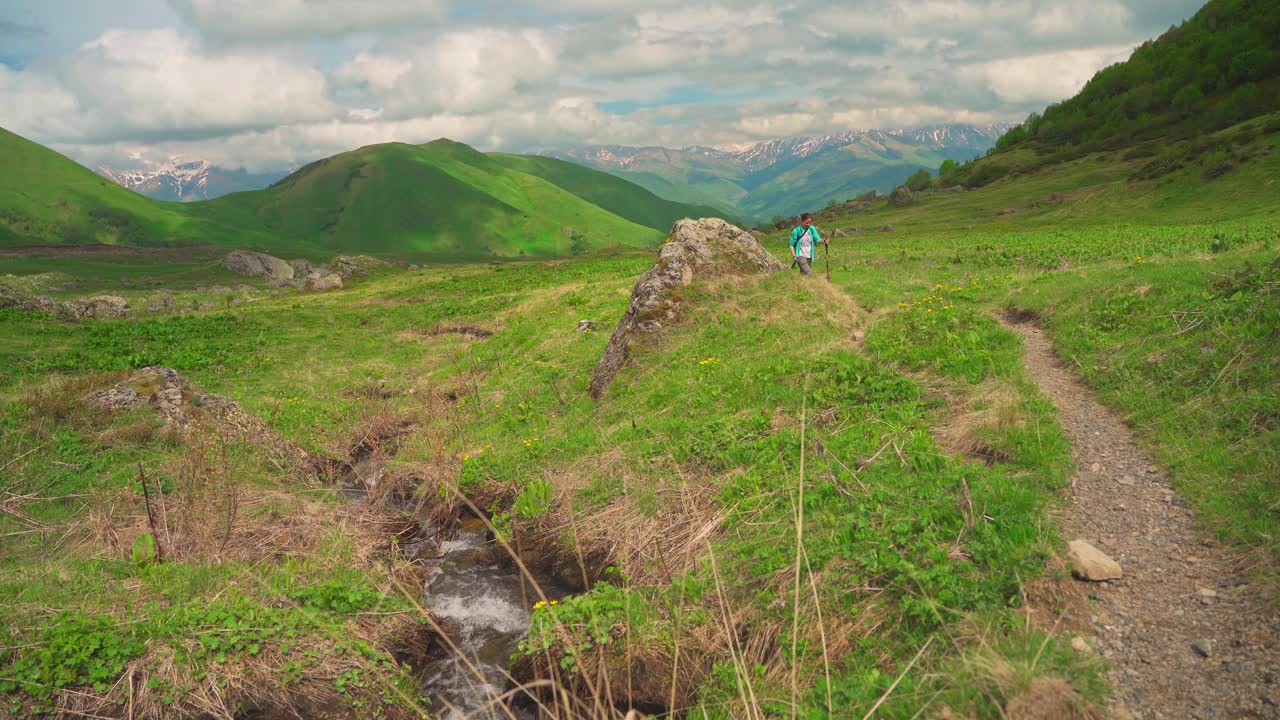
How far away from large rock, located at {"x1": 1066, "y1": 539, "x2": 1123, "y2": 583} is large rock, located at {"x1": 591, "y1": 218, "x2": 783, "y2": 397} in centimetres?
1099

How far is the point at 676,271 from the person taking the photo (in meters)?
17.7

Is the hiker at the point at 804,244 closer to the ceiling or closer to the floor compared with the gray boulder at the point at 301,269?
closer to the floor

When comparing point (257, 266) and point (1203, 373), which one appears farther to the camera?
point (257, 266)

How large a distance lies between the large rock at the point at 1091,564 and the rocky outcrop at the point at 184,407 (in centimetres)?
1412

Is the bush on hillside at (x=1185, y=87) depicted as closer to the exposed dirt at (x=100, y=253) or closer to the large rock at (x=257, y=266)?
the large rock at (x=257, y=266)

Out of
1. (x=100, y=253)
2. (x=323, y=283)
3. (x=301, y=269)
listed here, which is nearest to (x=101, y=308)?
(x=323, y=283)

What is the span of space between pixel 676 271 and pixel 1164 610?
44.6 feet

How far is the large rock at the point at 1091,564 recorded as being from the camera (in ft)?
19.2

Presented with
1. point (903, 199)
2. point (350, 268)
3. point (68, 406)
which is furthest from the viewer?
point (903, 199)

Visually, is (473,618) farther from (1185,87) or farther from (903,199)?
(1185,87)

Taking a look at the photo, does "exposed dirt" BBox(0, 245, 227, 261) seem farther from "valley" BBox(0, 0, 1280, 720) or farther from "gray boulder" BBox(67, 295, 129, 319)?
"valley" BBox(0, 0, 1280, 720)

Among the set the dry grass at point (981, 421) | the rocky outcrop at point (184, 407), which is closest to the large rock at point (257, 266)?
the rocky outcrop at point (184, 407)

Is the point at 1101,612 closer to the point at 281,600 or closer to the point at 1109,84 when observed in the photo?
the point at 281,600

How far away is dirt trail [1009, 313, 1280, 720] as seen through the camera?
4535 mm
